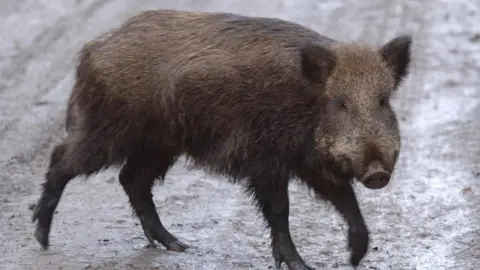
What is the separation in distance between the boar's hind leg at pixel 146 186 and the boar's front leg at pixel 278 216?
32.7 inches

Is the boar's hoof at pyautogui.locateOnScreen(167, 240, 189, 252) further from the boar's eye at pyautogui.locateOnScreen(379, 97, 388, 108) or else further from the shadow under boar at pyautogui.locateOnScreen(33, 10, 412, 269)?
the boar's eye at pyautogui.locateOnScreen(379, 97, 388, 108)

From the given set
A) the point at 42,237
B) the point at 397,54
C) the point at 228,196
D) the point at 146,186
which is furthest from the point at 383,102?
the point at 228,196

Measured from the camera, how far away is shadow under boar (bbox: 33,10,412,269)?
6.36 m

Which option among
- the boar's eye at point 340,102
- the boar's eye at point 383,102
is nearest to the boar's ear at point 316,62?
the boar's eye at point 340,102

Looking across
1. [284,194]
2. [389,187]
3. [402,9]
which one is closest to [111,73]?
[284,194]

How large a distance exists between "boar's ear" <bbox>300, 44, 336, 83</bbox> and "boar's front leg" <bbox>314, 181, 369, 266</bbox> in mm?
658

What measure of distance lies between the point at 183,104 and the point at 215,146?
33 cm

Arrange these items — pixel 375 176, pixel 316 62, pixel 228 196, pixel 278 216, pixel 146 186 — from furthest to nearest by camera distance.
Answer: pixel 228 196 < pixel 146 186 < pixel 278 216 < pixel 316 62 < pixel 375 176

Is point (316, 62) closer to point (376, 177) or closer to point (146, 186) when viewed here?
point (376, 177)

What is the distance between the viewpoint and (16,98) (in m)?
11.1

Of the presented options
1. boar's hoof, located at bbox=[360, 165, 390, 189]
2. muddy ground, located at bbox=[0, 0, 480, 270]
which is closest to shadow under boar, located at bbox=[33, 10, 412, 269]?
boar's hoof, located at bbox=[360, 165, 390, 189]

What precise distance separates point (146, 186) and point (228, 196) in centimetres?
121

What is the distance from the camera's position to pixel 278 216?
266 inches

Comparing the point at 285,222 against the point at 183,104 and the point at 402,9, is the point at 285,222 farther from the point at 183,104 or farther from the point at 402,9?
the point at 402,9
